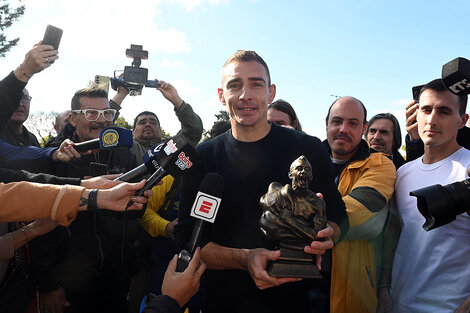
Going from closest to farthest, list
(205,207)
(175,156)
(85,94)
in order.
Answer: (205,207) < (175,156) < (85,94)

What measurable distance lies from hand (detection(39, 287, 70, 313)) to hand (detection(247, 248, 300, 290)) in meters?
2.09

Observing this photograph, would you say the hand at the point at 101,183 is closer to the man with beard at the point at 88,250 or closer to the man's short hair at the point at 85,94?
the man with beard at the point at 88,250

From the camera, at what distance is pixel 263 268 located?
1.70 metres

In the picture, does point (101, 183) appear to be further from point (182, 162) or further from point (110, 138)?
point (182, 162)

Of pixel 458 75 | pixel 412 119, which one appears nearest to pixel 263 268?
pixel 458 75

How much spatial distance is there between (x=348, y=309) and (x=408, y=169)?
1.14 metres

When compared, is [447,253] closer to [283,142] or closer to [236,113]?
[283,142]

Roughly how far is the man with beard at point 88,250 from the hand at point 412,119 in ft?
8.37

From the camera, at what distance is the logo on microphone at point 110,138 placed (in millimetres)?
2551

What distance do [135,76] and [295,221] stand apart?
10.4ft

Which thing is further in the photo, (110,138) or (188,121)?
(188,121)

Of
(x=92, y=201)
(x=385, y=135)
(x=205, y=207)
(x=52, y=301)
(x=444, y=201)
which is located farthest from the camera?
(x=385, y=135)

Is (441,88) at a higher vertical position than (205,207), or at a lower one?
higher

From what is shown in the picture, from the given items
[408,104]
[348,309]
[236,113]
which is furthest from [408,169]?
[236,113]
